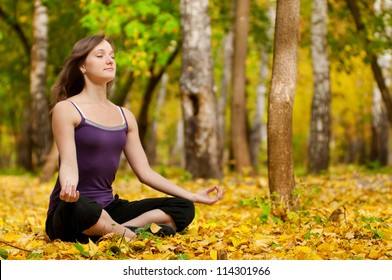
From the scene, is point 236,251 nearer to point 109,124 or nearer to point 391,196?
point 109,124

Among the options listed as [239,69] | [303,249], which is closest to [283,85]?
[303,249]

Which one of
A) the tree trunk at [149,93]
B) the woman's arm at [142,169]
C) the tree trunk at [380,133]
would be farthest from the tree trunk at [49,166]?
the tree trunk at [380,133]

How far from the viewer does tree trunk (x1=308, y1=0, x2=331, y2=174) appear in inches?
574

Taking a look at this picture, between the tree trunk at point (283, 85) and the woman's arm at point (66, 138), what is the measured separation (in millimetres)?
2186

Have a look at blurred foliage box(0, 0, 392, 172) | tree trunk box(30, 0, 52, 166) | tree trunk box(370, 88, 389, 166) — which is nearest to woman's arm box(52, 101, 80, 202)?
blurred foliage box(0, 0, 392, 172)

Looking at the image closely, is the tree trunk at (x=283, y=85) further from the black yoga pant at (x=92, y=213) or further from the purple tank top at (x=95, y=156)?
the purple tank top at (x=95, y=156)

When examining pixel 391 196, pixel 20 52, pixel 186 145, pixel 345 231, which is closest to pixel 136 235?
pixel 345 231

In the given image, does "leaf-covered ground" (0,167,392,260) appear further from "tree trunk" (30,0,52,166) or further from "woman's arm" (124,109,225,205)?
"tree trunk" (30,0,52,166)

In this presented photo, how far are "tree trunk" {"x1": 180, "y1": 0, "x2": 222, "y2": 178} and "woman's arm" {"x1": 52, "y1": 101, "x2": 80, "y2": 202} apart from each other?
673cm

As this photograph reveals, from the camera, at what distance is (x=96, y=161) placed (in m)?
5.68

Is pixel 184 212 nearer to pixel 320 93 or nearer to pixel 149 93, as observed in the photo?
pixel 320 93

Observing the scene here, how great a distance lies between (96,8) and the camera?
561 inches

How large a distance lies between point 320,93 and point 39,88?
6715mm

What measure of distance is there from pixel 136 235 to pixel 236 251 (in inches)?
31.7
